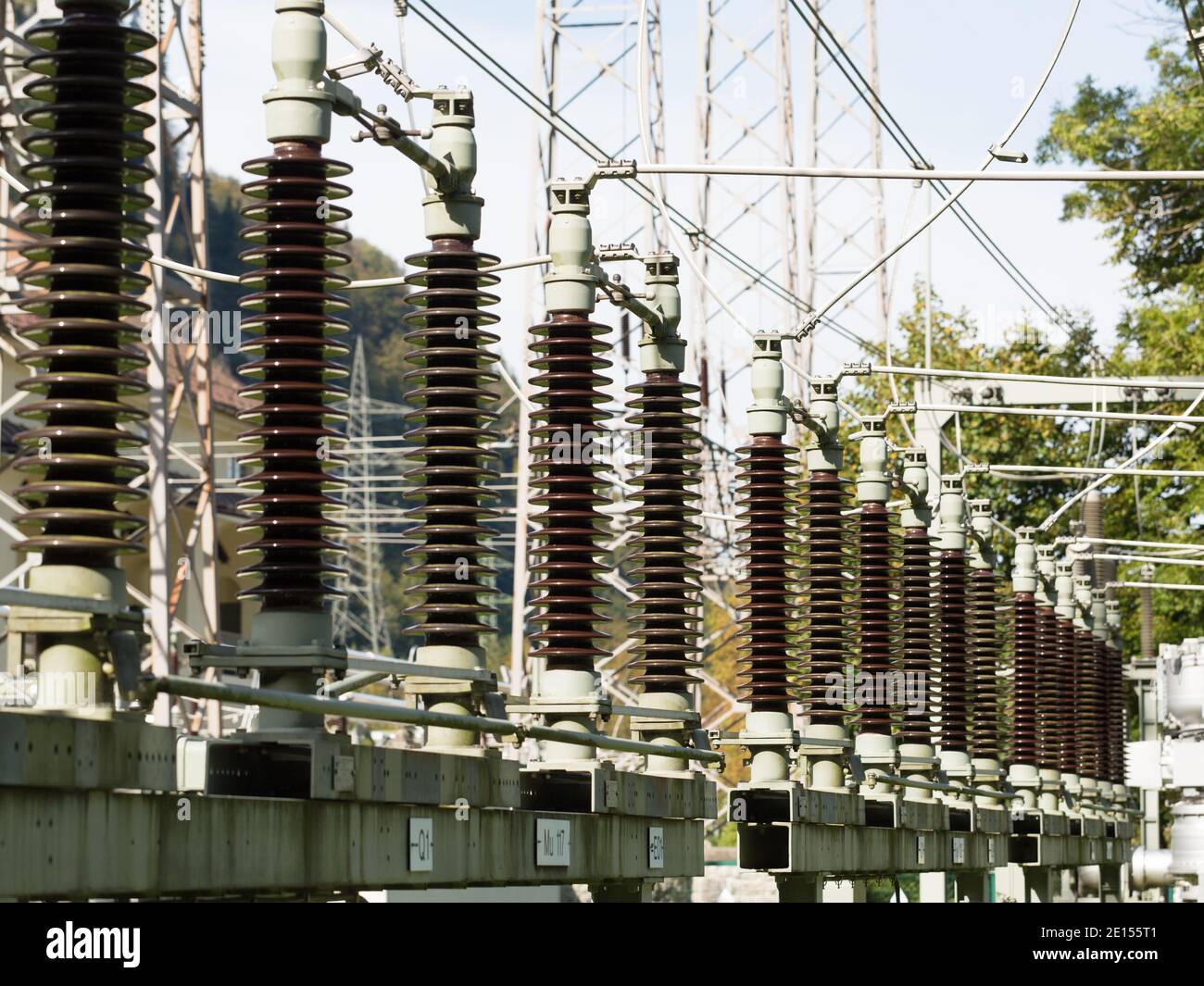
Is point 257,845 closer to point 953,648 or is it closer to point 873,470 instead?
point 873,470

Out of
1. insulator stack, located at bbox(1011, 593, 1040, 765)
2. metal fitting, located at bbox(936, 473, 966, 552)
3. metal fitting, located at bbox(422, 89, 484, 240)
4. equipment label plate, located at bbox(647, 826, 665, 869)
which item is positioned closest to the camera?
metal fitting, located at bbox(422, 89, 484, 240)

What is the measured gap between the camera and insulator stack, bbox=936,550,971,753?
2216 centimetres

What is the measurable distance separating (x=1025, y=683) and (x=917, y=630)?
7701 millimetres

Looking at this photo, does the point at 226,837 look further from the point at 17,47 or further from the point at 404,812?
the point at 17,47

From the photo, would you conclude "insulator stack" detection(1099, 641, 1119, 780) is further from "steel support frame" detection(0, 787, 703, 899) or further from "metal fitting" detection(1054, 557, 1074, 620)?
"steel support frame" detection(0, 787, 703, 899)

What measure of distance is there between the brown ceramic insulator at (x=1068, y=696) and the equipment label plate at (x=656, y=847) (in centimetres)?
1860

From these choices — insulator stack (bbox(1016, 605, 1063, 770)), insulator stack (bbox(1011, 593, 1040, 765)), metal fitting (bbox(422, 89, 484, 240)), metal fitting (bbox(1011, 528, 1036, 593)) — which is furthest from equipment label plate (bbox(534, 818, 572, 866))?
metal fitting (bbox(1011, 528, 1036, 593))

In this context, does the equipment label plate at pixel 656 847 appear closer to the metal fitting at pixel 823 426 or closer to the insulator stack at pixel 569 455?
the insulator stack at pixel 569 455

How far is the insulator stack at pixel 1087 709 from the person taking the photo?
32688 millimetres

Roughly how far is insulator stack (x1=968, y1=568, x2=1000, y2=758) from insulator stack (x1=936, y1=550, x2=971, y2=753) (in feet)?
4.57
